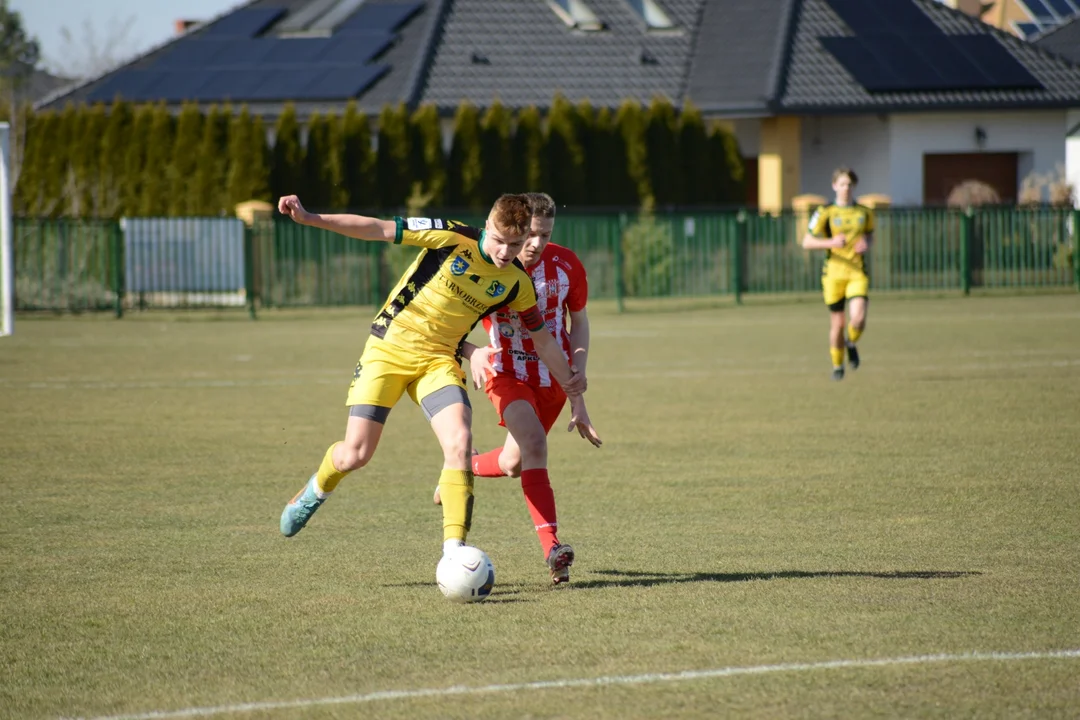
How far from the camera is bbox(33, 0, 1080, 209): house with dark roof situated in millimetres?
38594

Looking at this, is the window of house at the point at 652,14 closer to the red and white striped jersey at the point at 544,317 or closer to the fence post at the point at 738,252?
the fence post at the point at 738,252

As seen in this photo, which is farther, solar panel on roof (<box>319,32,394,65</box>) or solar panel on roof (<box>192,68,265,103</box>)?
solar panel on roof (<box>319,32,394,65</box>)

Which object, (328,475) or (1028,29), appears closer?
(328,475)

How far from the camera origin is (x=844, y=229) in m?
17.3

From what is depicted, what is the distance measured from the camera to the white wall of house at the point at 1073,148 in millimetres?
41900

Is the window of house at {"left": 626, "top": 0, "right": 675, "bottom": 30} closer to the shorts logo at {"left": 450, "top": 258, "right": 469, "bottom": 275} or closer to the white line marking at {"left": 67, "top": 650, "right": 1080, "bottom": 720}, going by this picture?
the shorts logo at {"left": 450, "top": 258, "right": 469, "bottom": 275}

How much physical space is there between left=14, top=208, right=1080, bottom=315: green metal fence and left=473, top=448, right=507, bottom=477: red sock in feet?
68.6

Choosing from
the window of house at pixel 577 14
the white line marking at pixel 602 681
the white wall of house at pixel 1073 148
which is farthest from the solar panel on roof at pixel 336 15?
the white line marking at pixel 602 681

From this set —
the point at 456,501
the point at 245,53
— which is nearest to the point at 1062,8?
the point at 245,53

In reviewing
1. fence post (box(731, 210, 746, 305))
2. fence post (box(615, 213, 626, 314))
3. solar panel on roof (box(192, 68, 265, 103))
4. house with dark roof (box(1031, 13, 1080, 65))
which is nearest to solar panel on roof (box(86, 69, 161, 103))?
solar panel on roof (box(192, 68, 265, 103))

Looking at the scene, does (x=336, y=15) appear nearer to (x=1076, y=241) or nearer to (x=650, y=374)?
(x=1076, y=241)

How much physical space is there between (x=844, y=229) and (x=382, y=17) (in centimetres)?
2581

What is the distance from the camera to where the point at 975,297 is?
31.4 m

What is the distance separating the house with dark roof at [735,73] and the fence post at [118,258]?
991cm
